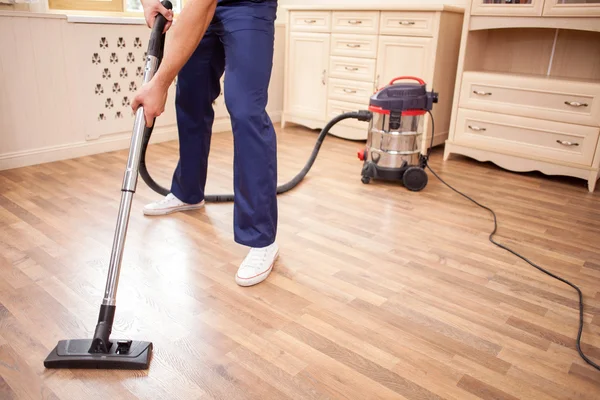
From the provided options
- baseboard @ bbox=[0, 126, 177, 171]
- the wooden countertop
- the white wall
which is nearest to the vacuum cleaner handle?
the white wall

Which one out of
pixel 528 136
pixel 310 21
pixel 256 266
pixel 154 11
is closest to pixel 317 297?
pixel 256 266

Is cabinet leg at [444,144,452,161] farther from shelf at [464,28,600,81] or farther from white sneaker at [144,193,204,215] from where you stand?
white sneaker at [144,193,204,215]

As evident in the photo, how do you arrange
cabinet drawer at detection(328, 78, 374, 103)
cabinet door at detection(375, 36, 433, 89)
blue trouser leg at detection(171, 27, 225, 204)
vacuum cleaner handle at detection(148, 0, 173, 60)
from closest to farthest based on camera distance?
vacuum cleaner handle at detection(148, 0, 173, 60) < blue trouser leg at detection(171, 27, 225, 204) < cabinet door at detection(375, 36, 433, 89) < cabinet drawer at detection(328, 78, 374, 103)

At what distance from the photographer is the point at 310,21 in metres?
3.37

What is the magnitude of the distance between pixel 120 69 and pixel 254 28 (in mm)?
1774

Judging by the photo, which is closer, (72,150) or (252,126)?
(252,126)

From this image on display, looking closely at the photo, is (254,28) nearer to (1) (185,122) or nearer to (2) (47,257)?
(1) (185,122)

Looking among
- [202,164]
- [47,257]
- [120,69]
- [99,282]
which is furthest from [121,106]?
[99,282]

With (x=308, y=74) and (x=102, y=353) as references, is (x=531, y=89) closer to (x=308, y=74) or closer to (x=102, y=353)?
(x=308, y=74)

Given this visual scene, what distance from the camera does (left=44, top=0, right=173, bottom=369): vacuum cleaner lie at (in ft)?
3.38

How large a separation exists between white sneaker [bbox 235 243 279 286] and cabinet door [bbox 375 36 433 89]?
1856 mm

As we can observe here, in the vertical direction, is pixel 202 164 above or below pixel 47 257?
above

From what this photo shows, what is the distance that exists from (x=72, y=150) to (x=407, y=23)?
2.08 m

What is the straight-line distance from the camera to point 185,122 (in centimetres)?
176
